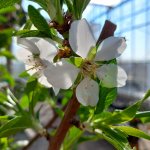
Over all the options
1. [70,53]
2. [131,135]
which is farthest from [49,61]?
[131,135]

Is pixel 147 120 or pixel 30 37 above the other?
pixel 30 37

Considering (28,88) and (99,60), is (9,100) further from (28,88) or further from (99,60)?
(99,60)

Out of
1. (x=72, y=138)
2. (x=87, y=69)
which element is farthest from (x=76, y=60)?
(x=72, y=138)

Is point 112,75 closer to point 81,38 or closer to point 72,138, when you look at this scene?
point 81,38

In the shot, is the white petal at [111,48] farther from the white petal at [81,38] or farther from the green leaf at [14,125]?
the green leaf at [14,125]

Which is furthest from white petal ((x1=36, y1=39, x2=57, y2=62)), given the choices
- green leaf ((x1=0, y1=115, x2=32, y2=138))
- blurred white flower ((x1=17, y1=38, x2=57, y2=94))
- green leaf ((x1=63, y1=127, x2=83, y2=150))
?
green leaf ((x1=63, y1=127, x2=83, y2=150))
